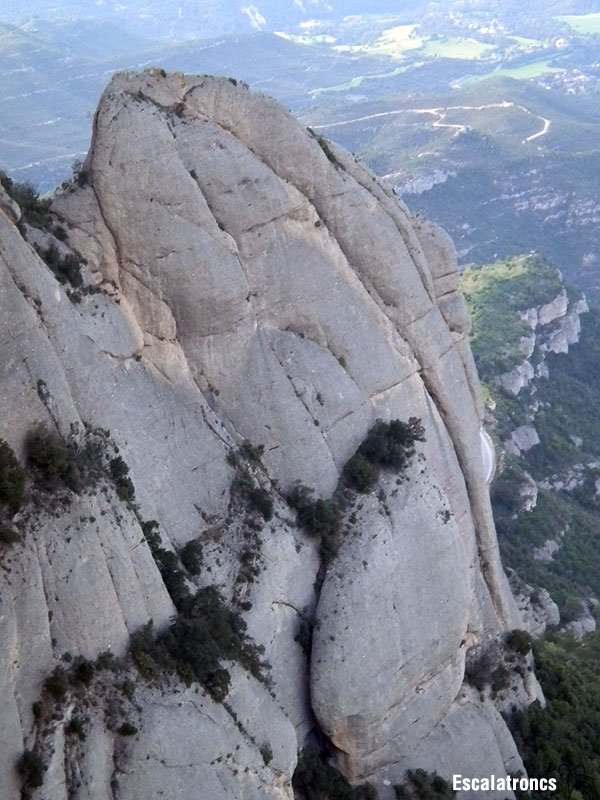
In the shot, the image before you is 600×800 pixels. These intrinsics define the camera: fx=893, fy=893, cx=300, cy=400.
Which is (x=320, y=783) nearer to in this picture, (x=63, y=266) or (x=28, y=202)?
(x=63, y=266)

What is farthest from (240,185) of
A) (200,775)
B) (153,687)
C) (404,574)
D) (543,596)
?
(543,596)

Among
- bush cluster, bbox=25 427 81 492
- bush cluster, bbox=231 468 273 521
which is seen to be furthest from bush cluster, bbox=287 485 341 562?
bush cluster, bbox=25 427 81 492

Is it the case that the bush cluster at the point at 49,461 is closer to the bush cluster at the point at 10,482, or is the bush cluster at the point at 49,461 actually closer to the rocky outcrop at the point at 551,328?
the bush cluster at the point at 10,482

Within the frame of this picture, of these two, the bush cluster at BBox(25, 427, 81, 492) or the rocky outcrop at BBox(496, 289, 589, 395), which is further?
the rocky outcrop at BBox(496, 289, 589, 395)

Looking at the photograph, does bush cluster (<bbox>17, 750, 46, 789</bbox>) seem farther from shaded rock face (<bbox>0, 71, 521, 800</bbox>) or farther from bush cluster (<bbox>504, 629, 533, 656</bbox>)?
bush cluster (<bbox>504, 629, 533, 656</bbox>)

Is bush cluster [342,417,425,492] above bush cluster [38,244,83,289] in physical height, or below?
below

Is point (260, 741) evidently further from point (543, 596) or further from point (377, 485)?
point (543, 596)

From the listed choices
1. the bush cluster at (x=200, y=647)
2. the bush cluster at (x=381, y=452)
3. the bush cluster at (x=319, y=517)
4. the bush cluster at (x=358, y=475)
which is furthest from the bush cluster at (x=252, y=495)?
the bush cluster at (x=381, y=452)
